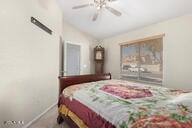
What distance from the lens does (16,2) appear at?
1.92 m

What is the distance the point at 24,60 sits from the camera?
84.4 inches

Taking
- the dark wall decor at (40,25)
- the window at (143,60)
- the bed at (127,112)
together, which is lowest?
the bed at (127,112)

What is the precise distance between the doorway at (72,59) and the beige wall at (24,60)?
1138mm

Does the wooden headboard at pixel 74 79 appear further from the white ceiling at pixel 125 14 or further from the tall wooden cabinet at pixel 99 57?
the tall wooden cabinet at pixel 99 57

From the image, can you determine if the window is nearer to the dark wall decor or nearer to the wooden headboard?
the wooden headboard

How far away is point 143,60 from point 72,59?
7.71 feet

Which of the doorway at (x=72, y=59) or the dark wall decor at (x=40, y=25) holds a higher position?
the dark wall decor at (x=40, y=25)

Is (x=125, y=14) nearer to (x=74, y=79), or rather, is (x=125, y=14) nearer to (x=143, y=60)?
(x=143, y=60)

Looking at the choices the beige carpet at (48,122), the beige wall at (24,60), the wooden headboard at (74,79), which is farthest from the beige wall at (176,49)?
the beige wall at (24,60)

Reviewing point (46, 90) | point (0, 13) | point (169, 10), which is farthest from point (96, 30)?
point (0, 13)

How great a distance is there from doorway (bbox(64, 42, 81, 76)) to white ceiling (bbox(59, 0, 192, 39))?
87 cm

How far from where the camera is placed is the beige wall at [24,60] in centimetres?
174

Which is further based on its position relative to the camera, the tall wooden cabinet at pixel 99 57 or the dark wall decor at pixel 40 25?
the tall wooden cabinet at pixel 99 57

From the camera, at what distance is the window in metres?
3.61
